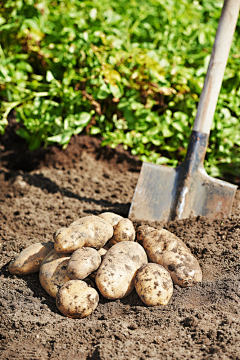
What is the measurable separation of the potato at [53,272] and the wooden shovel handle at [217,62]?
1.36 m

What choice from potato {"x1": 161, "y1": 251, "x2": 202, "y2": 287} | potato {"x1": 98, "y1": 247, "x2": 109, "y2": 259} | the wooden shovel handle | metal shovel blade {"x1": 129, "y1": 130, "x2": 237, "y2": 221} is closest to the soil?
potato {"x1": 161, "y1": 251, "x2": 202, "y2": 287}

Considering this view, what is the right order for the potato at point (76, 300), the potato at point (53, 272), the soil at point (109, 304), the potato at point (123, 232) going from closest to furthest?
the soil at point (109, 304), the potato at point (76, 300), the potato at point (53, 272), the potato at point (123, 232)

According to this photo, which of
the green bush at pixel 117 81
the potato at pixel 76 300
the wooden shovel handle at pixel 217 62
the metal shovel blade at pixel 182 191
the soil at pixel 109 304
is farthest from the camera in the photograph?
the green bush at pixel 117 81

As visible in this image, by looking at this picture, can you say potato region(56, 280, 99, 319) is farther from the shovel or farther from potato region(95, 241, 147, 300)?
the shovel

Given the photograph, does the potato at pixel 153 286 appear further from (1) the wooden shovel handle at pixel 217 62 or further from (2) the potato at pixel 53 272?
(1) the wooden shovel handle at pixel 217 62

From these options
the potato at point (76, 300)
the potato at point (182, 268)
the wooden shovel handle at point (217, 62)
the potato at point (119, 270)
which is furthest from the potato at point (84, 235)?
the wooden shovel handle at point (217, 62)

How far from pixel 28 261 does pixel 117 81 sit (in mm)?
1736

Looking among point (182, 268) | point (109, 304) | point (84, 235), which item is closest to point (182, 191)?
point (182, 268)

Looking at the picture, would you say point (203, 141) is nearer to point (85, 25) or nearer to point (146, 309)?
point (146, 309)

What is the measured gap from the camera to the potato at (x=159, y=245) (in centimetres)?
191

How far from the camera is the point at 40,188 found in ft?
9.46

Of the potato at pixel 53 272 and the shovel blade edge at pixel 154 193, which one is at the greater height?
the shovel blade edge at pixel 154 193

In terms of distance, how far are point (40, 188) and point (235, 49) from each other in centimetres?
242

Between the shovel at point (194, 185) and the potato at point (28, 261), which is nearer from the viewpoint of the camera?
the potato at point (28, 261)
